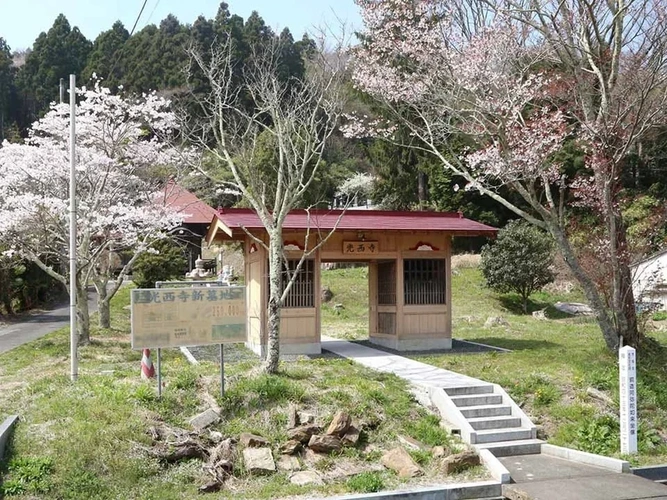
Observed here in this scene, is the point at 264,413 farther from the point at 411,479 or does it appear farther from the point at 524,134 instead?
the point at 524,134

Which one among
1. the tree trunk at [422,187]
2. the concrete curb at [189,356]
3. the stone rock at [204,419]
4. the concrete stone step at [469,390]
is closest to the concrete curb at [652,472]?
the concrete stone step at [469,390]

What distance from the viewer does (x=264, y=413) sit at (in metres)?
8.57

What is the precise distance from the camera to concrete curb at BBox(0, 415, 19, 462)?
7.17 metres

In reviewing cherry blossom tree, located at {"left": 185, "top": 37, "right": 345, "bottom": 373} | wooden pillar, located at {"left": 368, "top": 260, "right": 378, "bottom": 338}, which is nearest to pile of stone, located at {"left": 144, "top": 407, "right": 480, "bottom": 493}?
cherry blossom tree, located at {"left": 185, "top": 37, "right": 345, "bottom": 373}

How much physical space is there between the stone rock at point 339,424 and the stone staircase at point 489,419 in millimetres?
1631

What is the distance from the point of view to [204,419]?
8.24 meters

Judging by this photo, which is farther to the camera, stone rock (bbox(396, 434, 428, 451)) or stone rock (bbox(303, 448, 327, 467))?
stone rock (bbox(396, 434, 428, 451))

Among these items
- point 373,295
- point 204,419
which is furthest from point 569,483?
point 373,295

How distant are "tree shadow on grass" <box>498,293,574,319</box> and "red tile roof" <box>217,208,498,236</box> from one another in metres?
10.7

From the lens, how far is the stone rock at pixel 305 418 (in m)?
8.39

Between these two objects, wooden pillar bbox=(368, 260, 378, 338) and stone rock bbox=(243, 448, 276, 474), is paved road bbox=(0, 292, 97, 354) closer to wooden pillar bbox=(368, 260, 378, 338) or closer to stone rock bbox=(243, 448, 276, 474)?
wooden pillar bbox=(368, 260, 378, 338)

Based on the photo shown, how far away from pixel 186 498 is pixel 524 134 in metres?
9.18

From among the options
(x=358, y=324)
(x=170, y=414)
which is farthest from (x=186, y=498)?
(x=358, y=324)

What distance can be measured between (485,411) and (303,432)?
114 inches
